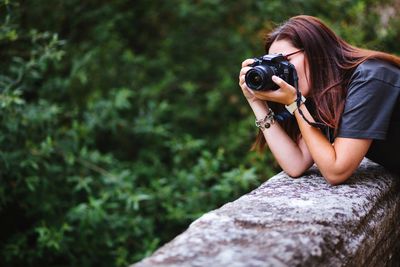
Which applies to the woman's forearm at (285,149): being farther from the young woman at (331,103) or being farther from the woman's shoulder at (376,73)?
the woman's shoulder at (376,73)

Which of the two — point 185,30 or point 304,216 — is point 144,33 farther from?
point 304,216

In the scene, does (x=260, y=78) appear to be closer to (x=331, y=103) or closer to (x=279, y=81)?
(x=279, y=81)

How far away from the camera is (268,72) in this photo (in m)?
2.02

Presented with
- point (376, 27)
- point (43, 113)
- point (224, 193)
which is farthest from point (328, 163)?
point (376, 27)

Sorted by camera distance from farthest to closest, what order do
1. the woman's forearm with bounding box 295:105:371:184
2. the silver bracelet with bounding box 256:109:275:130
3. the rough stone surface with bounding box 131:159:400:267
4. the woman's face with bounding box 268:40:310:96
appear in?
the silver bracelet with bounding box 256:109:275:130, the woman's face with bounding box 268:40:310:96, the woman's forearm with bounding box 295:105:371:184, the rough stone surface with bounding box 131:159:400:267

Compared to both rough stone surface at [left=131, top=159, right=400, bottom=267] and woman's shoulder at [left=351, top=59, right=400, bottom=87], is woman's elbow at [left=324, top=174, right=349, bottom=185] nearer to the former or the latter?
rough stone surface at [left=131, top=159, right=400, bottom=267]

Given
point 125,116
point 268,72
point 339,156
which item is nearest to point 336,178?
point 339,156

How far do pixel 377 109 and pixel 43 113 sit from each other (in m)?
2.58

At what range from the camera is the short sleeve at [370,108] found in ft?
6.24

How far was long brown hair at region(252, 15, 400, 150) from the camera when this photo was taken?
204 centimetres

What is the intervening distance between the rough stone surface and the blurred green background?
1.29m

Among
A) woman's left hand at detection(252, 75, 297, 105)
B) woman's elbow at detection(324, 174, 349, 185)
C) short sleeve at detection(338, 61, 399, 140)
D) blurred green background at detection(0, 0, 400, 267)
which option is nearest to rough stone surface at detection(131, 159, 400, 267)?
woman's elbow at detection(324, 174, 349, 185)

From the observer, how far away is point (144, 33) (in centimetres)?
579

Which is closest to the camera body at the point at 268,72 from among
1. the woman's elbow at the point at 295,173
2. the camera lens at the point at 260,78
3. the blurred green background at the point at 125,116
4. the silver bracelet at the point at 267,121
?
the camera lens at the point at 260,78
